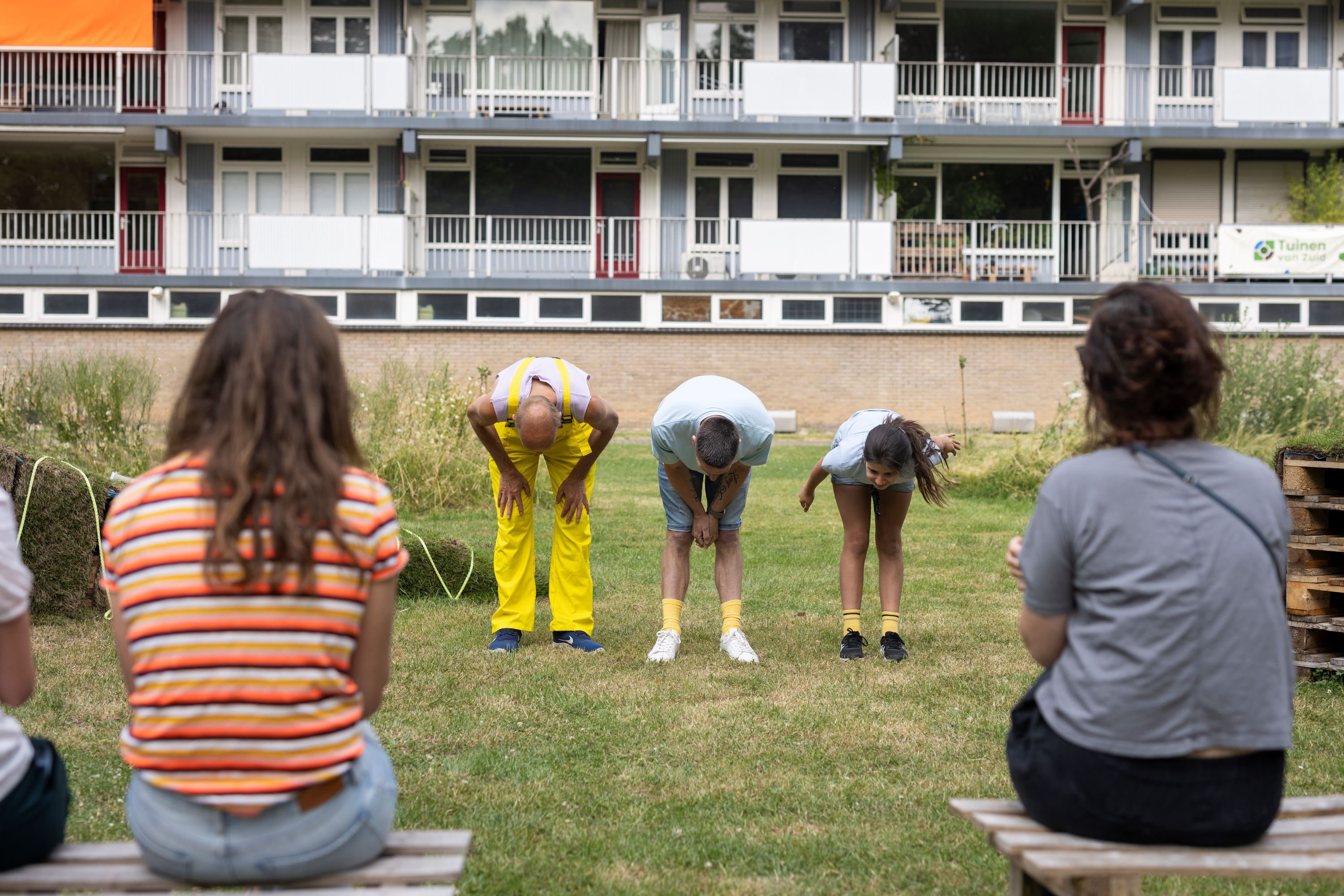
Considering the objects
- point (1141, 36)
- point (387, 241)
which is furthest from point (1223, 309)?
point (387, 241)

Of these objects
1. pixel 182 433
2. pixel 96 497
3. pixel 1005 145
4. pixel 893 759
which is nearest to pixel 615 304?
pixel 1005 145

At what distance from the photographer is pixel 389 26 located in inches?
984

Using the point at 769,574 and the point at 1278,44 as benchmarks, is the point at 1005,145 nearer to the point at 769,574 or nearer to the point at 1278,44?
the point at 1278,44

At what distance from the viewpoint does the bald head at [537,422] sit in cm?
554

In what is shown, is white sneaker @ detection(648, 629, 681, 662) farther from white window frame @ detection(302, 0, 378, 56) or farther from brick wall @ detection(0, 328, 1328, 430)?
white window frame @ detection(302, 0, 378, 56)

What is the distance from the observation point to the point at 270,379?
2072mm

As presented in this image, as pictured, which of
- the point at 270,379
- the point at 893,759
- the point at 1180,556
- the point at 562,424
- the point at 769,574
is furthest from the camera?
the point at 769,574

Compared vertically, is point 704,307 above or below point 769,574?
above

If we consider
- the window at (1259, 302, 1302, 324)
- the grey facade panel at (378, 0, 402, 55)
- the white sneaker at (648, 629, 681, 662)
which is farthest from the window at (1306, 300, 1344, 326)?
the white sneaker at (648, 629, 681, 662)

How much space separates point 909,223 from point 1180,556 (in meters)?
23.3

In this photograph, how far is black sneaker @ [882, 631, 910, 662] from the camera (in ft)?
19.6

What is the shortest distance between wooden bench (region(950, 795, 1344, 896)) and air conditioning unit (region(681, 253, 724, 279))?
21751 mm

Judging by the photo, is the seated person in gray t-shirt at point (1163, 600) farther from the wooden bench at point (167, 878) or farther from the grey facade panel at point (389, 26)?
the grey facade panel at point (389, 26)

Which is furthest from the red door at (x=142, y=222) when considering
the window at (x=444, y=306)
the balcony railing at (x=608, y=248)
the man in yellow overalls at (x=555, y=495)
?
the man in yellow overalls at (x=555, y=495)
